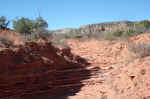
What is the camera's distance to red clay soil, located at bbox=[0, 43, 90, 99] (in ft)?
19.2

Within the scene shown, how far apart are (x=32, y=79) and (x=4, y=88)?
3.56 feet

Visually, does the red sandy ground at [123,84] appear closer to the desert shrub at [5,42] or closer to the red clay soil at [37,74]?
the red clay soil at [37,74]

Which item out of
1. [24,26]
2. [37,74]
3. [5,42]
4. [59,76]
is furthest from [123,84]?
[24,26]

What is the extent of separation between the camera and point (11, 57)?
602 cm

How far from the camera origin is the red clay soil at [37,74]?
5.86 m

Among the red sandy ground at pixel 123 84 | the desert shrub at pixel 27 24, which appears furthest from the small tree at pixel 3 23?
the red sandy ground at pixel 123 84

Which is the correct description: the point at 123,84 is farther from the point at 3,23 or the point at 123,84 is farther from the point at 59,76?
the point at 3,23

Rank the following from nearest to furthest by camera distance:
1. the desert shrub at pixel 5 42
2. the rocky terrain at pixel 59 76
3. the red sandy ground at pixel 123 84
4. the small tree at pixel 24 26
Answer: the red sandy ground at pixel 123 84
the rocky terrain at pixel 59 76
the desert shrub at pixel 5 42
the small tree at pixel 24 26

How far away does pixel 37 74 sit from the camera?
6570mm

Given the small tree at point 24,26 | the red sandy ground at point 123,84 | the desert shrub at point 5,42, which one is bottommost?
the red sandy ground at point 123,84

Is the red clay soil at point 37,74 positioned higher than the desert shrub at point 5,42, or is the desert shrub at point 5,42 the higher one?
the desert shrub at point 5,42

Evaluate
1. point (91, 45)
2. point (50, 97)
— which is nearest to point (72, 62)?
point (50, 97)

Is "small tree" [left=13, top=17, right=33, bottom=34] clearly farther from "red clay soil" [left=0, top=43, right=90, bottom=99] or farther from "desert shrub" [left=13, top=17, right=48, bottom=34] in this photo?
"red clay soil" [left=0, top=43, right=90, bottom=99]

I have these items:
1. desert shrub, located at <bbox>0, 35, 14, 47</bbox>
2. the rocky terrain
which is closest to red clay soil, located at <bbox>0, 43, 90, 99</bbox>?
the rocky terrain
